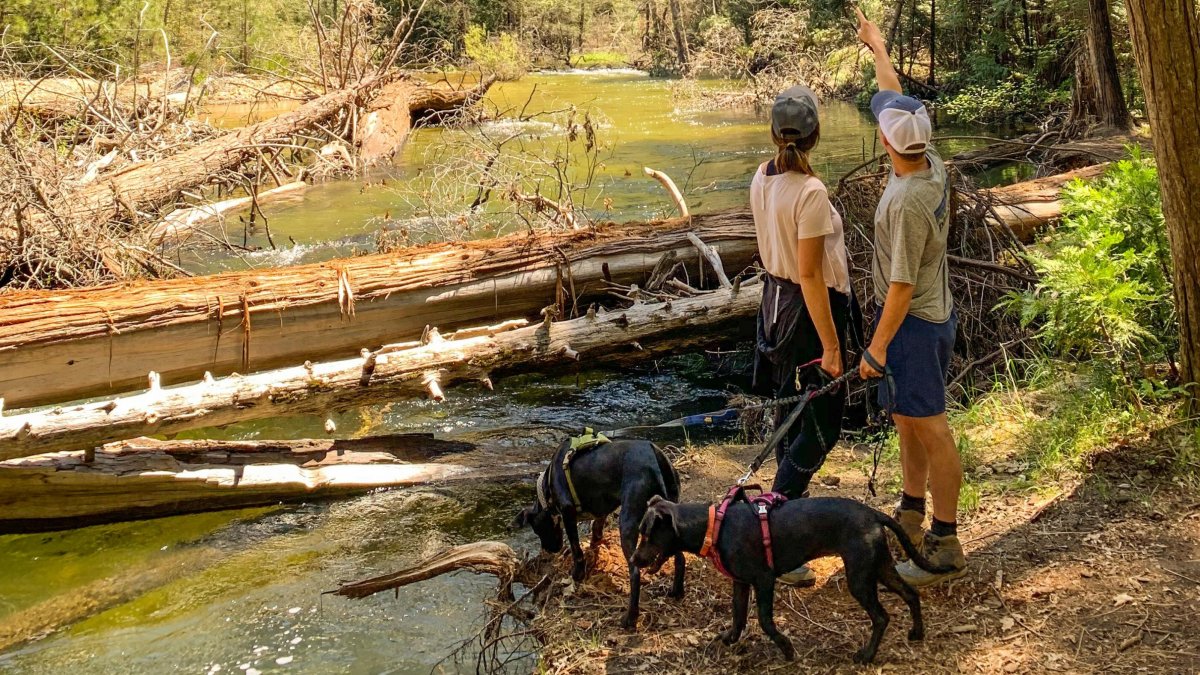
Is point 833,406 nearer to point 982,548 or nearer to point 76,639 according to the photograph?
point 982,548

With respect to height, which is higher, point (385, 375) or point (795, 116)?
point (795, 116)

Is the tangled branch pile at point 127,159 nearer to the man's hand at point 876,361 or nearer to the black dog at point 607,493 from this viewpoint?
the black dog at point 607,493

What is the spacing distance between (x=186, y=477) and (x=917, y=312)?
4.57 meters

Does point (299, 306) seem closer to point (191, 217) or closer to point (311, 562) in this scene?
point (311, 562)

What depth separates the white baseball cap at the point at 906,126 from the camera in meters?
3.40

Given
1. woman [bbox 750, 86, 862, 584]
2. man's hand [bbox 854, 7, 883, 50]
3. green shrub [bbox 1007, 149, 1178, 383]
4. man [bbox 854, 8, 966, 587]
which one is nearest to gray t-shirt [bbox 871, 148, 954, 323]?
man [bbox 854, 8, 966, 587]

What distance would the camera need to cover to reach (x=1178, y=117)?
4336 mm

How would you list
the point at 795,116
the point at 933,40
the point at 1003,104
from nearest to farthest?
the point at 795,116 → the point at 1003,104 → the point at 933,40

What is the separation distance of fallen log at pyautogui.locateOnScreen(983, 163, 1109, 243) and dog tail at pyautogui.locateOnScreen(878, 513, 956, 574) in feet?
14.4

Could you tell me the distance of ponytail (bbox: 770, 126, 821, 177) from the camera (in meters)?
3.64

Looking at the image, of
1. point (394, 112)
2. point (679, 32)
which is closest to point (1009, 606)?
point (394, 112)

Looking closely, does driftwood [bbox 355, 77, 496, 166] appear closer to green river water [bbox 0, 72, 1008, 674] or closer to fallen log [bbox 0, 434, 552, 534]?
green river water [bbox 0, 72, 1008, 674]

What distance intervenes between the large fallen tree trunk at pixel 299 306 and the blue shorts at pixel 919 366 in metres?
4.23

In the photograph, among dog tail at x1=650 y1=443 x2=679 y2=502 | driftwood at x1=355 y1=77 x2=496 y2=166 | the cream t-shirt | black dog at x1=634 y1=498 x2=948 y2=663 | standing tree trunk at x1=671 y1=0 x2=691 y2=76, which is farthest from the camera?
standing tree trunk at x1=671 y1=0 x2=691 y2=76
